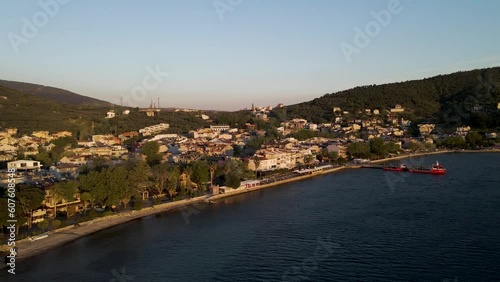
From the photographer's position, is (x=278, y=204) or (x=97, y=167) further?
(x=97, y=167)

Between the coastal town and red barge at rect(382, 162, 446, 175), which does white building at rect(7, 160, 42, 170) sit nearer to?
the coastal town

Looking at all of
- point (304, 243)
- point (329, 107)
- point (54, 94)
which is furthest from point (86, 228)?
point (54, 94)

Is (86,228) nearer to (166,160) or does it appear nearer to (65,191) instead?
(65,191)

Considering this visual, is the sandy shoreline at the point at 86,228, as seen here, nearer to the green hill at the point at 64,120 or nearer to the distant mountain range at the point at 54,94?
the green hill at the point at 64,120

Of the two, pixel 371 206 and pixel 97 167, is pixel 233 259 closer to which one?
pixel 371 206

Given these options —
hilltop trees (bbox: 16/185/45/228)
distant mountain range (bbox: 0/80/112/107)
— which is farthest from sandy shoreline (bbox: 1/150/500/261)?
distant mountain range (bbox: 0/80/112/107)

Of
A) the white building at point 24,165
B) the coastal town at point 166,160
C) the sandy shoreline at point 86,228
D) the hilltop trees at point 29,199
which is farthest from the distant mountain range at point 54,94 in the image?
the hilltop trees at point 29,199

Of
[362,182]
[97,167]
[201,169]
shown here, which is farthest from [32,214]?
[362,182]
